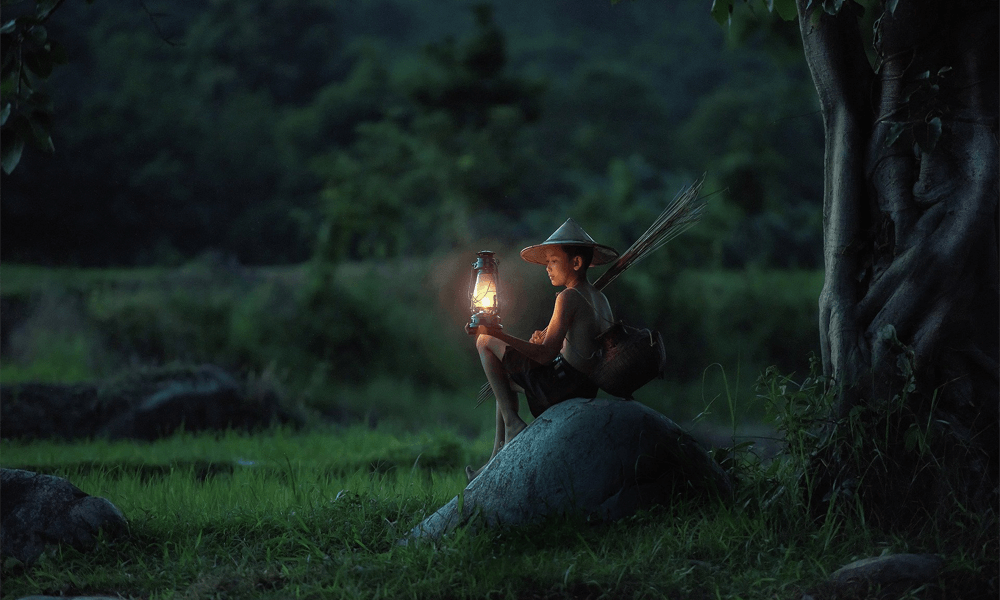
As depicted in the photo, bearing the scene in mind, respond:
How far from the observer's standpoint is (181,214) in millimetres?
25016

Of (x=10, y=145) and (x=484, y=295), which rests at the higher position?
(x=10, y=145)

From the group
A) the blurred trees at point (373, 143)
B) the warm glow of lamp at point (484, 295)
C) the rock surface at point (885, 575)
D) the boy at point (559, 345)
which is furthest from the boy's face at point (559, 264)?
the blurred trees at point (373, 143)

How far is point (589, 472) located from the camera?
15.6 feet

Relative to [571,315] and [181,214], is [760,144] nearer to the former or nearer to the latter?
[181,214]

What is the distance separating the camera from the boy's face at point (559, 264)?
516 centimetres

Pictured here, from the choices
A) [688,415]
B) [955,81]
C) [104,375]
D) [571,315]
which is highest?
[955,81]

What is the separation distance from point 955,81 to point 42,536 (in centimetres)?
555

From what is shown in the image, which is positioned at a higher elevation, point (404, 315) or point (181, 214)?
point (181, 214)

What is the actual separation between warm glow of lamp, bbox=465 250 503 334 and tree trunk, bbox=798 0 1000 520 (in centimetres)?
182

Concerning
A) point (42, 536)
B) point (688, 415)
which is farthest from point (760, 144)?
point (42, 536)

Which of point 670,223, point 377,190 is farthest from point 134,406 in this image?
point 377,190

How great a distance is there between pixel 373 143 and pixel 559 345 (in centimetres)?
2215

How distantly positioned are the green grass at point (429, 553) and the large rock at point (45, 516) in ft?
0.37

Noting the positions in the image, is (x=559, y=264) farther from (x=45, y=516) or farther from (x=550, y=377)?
(x=45, y=516)
